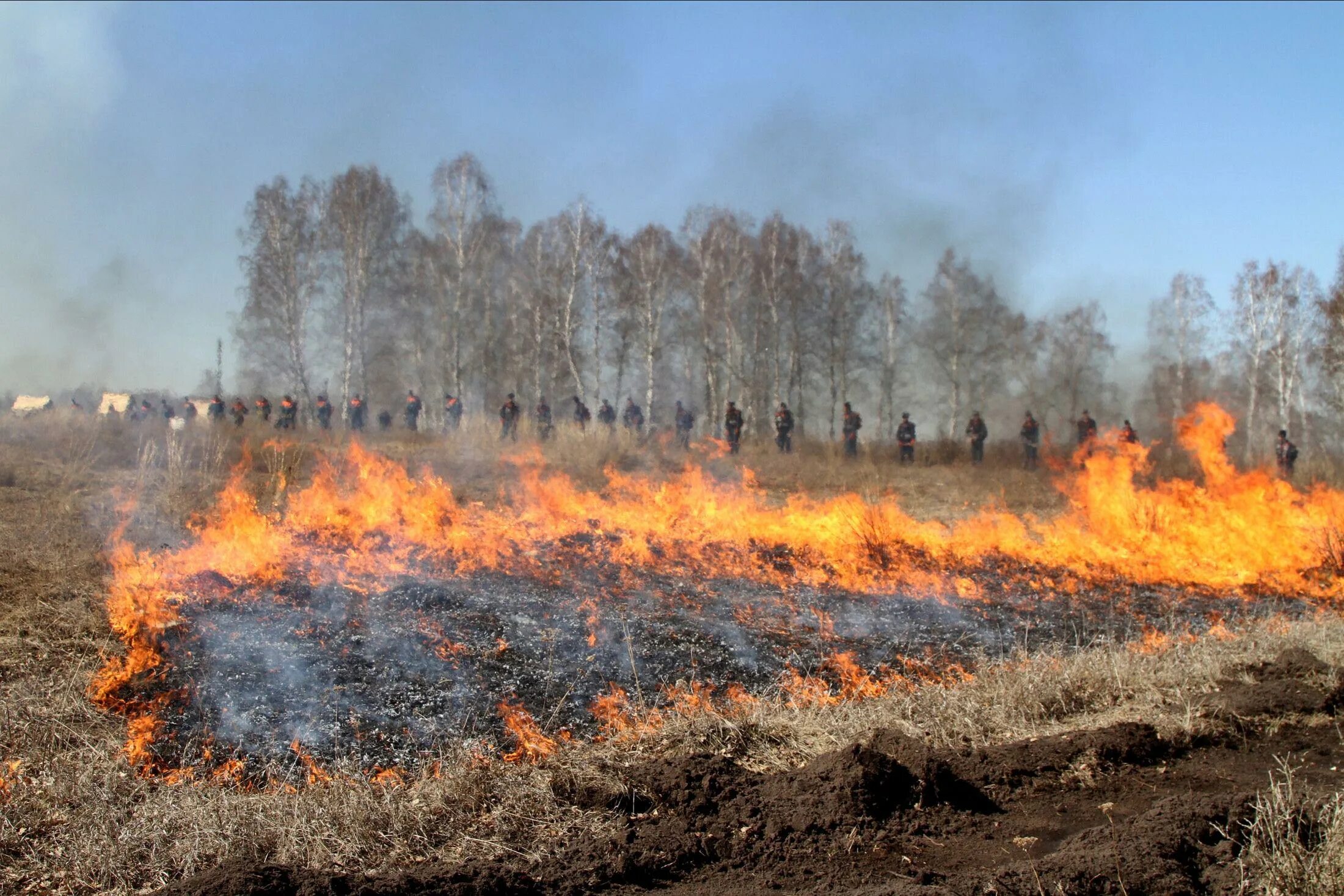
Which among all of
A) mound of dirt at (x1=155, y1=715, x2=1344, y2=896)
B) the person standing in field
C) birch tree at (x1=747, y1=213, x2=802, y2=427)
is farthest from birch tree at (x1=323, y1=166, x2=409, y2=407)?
mound of dirt at (x1=155, y1=715, x2=1344, y2=896)

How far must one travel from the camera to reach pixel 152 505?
909 centimetres

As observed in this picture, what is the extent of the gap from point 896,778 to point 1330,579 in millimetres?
8884

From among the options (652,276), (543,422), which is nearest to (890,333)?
(652,276)

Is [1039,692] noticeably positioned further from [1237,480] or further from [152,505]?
[1237,480]

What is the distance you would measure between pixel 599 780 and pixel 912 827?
159cm

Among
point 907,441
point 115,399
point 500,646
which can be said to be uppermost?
point 115,399

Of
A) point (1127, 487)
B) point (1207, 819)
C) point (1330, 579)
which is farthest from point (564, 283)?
point (1207, 819)

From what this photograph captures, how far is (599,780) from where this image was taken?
4.52 metres

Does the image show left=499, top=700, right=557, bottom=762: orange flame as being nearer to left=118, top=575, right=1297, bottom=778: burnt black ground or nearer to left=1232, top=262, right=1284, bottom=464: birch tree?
left=118, top=575, right=1297, bottom=778: burnt black ground

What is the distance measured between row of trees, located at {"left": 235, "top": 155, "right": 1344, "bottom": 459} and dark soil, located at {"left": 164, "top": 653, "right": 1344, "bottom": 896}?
2260 cm

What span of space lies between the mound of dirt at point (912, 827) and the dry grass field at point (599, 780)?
23 mm

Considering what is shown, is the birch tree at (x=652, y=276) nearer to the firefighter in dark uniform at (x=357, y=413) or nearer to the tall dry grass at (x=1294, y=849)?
the firefighter in dark uniform at (x=357, y=413)

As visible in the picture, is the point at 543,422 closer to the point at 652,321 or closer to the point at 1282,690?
the point at 652,321

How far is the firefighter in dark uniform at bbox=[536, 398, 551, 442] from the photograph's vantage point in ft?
64.3
